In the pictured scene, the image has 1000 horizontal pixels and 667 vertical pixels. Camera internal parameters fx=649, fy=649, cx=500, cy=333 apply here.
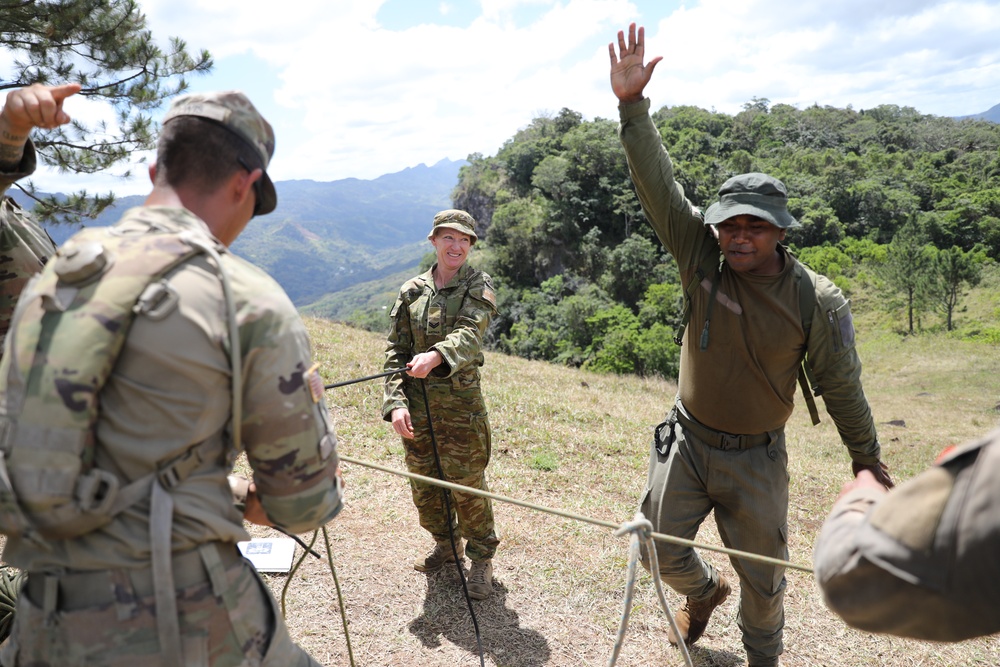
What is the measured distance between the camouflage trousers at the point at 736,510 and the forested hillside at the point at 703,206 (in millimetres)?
28620

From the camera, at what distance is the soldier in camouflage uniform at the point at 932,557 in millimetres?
1204

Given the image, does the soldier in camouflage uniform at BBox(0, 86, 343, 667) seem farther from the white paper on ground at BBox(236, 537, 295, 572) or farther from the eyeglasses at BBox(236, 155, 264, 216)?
the white paper on ground at BBox(236, 537, 295, 572)

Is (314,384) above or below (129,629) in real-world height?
above

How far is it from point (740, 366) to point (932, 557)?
6.14 ft

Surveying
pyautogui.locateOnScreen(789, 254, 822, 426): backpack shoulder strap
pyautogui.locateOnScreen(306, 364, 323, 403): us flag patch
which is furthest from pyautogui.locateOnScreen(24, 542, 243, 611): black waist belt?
pyautogui.locateOnScreen(789, 254, 822, 426): backpack shoulder strap

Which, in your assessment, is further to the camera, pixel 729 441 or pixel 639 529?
pixel 729 441

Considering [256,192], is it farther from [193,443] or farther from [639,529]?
[639,529]

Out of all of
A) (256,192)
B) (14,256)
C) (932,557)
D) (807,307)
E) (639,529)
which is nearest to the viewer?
(932,557)

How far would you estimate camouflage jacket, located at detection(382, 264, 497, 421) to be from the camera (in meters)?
3.70

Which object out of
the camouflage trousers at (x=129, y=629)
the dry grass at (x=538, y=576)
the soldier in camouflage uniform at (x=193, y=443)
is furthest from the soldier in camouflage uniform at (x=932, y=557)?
the dry grass at (x=538, y=576)

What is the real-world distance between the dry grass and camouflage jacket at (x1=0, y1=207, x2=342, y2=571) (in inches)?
95.3

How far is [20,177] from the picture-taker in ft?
8.24

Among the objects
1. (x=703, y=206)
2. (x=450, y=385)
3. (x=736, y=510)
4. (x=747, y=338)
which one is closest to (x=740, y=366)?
(x=747, y=338)

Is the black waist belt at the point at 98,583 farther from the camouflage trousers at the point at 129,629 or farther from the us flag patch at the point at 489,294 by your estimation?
the us flag patch at the point at 489,294
